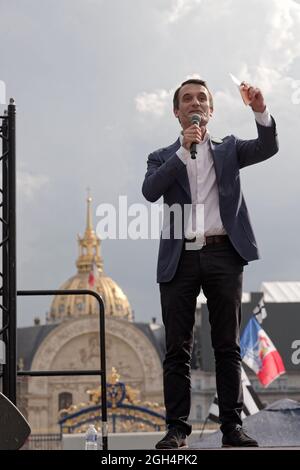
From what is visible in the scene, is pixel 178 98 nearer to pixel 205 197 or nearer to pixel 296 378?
pixel 205 197

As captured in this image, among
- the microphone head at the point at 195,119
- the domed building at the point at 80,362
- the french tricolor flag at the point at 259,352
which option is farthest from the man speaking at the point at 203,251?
the domed building at the point at 80,362

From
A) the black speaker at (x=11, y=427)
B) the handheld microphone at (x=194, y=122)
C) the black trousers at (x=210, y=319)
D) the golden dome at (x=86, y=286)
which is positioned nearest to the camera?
the black speaker at (x=11, y=427)

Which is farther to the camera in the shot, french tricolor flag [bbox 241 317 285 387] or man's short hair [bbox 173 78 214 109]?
french tricolor flag [bbox 241 317 285 387]

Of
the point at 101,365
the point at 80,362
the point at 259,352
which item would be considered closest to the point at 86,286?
the point at 80,362

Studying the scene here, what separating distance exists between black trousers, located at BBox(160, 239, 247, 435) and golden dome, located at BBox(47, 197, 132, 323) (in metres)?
84.5

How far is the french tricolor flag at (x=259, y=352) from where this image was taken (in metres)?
26.5

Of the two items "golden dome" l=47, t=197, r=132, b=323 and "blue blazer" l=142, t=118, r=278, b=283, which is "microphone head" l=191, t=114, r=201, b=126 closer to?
"blue blazer" l=142, t=118, r=278, b=283

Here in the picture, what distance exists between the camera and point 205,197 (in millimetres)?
4645

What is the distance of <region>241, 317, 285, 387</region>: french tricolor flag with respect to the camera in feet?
87.0

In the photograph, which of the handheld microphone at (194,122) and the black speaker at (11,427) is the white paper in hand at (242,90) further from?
the black speaker at (11,427)

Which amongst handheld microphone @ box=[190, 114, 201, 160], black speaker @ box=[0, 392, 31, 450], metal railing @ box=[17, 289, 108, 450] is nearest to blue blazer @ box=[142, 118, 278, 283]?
handheld microphone @ box=[190, 114, 201, 160]

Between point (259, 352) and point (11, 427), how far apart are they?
2401cm

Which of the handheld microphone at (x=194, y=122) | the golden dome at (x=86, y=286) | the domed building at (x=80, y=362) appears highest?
the golden dome at (x=86, y=286)

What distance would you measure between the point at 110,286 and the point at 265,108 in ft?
300
